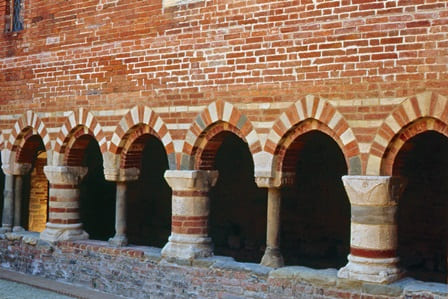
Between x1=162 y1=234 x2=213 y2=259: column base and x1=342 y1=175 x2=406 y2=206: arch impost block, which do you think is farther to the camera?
x1=162 y1=234 x2=213 y2=259: column base

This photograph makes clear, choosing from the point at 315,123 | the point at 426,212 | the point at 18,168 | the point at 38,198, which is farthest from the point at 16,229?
the point at 426,212

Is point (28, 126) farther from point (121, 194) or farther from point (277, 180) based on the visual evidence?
point (277, 180)

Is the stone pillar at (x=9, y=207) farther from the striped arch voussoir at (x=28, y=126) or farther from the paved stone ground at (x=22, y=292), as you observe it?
the paved stone ground at (x=22, y=292)

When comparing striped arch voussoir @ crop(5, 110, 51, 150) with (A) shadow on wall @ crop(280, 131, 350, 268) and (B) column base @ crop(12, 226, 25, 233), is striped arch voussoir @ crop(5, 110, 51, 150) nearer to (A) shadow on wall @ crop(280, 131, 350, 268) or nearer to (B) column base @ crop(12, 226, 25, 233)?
(B) column base @ crop(12, 226, 25, 233)

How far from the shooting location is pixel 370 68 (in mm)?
7770

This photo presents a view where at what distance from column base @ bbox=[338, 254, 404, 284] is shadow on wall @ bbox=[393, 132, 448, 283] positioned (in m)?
2.82

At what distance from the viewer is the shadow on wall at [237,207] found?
A: 502 inches

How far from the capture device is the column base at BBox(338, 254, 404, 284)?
7.61 meters

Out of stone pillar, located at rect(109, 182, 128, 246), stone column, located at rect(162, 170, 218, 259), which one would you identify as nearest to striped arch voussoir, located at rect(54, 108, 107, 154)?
stone pillar, located at rect(109, 182, 128, 246)

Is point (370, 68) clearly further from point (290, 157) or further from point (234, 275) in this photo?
point (234, 275)

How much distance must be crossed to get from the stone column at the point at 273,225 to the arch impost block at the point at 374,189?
122 cm

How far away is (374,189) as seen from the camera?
303 inches

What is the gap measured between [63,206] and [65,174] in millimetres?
576

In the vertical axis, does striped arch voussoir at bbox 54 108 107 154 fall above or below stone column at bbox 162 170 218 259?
above
